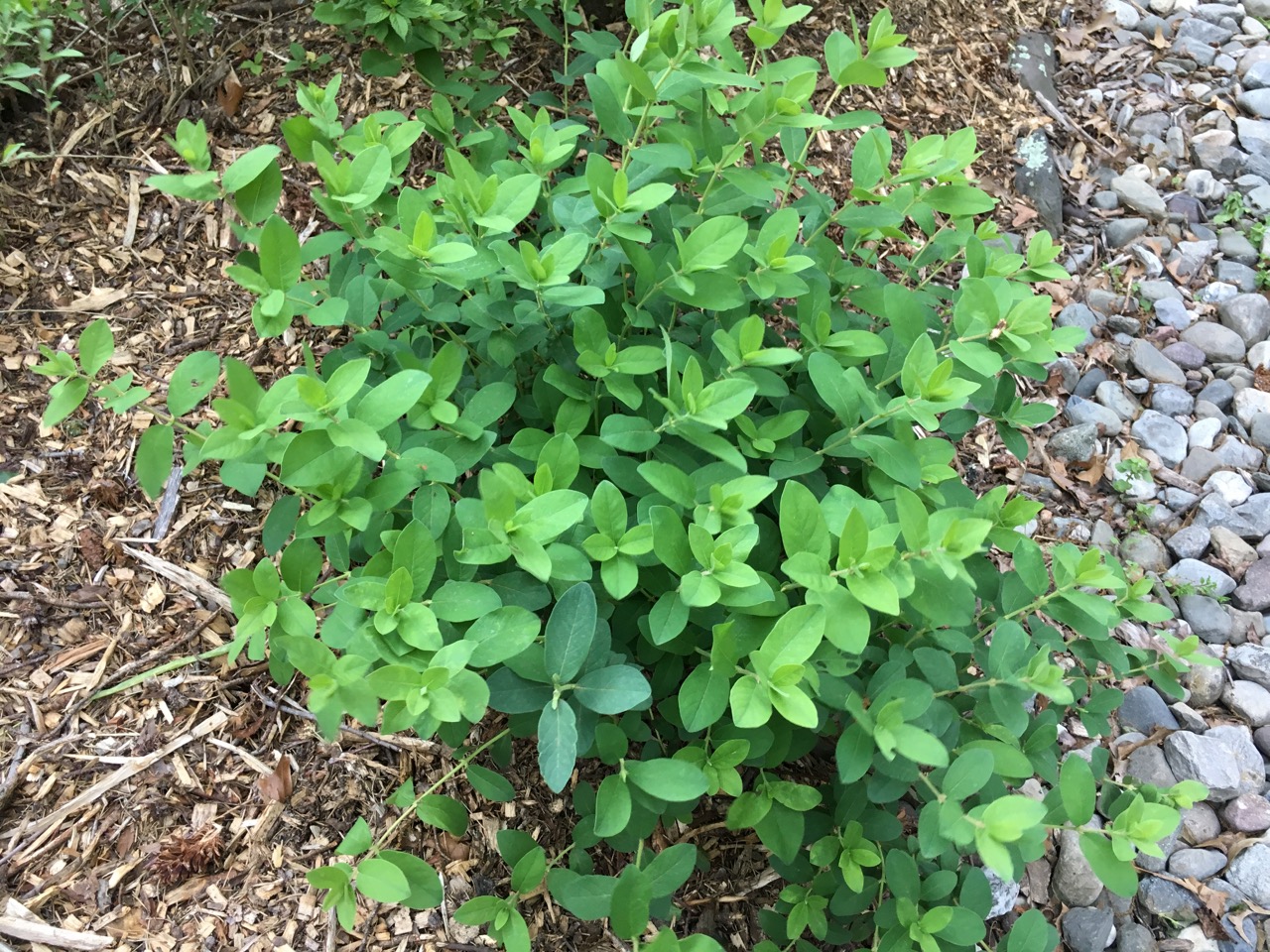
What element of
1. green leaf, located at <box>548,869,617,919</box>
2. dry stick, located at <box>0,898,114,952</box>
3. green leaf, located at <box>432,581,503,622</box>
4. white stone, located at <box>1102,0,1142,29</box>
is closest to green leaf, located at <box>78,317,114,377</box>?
green leaf, located at <box>432,581,503,622</box>

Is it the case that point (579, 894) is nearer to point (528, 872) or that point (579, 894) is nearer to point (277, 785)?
point (528, 872)

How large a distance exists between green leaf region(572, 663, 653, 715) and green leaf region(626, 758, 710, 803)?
0.15 m

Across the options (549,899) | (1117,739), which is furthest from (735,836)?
(1117,739)

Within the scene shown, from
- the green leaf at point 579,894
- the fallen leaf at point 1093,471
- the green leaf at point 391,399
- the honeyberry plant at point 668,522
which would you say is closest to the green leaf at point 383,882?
the honeyberry plant at point 668,522

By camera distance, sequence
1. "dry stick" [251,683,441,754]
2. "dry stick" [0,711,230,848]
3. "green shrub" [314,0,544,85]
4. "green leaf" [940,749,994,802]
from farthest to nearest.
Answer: "green shrub" [314,0,544,85]
"dry stick" [251,683,441,754]
"dry stick" [0,711,230,848]
"green leaf" [940,749,994,802]

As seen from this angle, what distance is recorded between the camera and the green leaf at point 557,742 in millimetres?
1741

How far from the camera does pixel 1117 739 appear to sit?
325cm

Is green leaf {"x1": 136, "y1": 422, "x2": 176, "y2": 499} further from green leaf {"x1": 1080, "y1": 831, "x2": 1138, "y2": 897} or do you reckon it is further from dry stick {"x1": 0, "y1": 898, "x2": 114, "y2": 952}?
green leaf {"x1": 1080, "y1": 831, "x2": 1138, "y2": 897}

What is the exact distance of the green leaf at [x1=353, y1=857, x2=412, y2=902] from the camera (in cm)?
173

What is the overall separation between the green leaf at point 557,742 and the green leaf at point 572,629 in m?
0.08

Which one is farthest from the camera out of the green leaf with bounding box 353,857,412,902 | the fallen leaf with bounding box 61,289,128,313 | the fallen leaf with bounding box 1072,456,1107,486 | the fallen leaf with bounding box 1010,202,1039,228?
the fallen leaf with bounding box 1010,202,1039,228

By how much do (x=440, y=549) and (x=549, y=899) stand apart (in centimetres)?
109

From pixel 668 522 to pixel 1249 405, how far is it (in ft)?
12.2

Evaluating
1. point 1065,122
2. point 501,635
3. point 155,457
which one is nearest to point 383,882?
point 501,635
